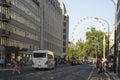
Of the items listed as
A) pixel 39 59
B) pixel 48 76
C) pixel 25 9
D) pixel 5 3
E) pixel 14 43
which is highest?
pixel 25 9

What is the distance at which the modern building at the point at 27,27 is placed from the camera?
89.4 m

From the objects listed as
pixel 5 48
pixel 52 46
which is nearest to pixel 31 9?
pixel 5 48

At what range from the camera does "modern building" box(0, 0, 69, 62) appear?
293ft

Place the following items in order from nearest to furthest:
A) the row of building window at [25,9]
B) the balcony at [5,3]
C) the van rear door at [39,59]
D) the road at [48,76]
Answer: the road at [48,76], the van rear door at [39,59], the balcony at [5,3], the row of building window at [25,9]

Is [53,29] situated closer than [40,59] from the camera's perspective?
No

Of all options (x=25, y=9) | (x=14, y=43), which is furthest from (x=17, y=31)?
(x=25, y=9)

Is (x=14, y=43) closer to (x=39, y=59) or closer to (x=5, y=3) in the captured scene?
(x=5, y=3)

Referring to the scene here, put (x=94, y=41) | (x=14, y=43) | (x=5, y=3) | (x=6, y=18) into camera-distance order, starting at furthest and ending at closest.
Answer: (x=94, y=41), (x=14, y=43), (x=6, y=18), (x=5, y=3)

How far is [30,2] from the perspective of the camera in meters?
116

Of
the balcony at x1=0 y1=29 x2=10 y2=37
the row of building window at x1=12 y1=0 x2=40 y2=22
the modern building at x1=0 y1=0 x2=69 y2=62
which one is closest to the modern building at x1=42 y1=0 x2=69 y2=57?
the modern building at x1=0 y1=0 x2=69 y2=62

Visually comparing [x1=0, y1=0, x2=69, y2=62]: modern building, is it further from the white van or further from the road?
the road

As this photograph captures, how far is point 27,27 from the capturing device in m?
112

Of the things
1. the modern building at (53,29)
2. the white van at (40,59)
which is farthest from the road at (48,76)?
the modern building at (53,29)

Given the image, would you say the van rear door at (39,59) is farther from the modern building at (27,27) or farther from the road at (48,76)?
the modern building at (27,27)
